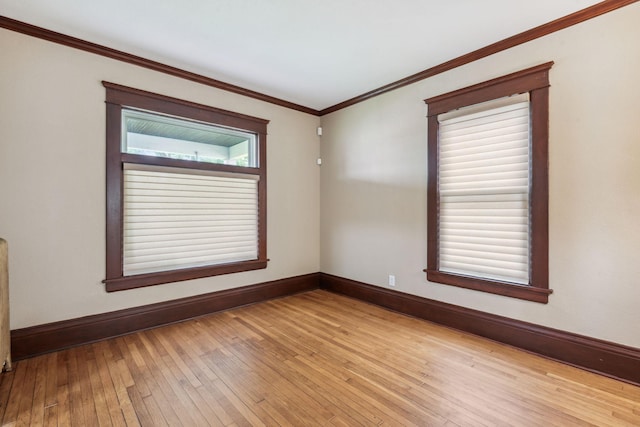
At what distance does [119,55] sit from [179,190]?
4.58 feet

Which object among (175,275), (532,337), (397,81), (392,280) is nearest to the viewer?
(532,337)

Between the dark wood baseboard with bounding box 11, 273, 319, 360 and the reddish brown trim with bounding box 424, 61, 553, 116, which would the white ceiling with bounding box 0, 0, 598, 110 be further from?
the dark wood baseboard with bounding box 11, 273, 319, 360

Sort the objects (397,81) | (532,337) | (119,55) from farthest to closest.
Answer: (397,81), (119,55), (532,337)

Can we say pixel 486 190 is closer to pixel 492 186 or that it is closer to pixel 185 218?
pixel 492 186

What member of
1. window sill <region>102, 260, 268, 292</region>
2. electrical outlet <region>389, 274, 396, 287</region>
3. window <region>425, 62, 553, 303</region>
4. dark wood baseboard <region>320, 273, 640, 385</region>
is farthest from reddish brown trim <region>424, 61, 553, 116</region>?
window sill <region>102, 260, 268, 292</region>

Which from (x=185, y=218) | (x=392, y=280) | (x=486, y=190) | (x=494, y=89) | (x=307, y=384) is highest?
(x=494, y=89)

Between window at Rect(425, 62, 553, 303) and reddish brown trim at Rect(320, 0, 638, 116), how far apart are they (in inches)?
11.0

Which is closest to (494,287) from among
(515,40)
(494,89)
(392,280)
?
(392,280)

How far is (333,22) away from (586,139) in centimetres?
221

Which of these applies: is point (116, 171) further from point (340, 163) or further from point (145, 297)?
point (340, 163)

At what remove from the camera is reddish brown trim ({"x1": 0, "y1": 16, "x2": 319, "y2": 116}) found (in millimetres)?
2410

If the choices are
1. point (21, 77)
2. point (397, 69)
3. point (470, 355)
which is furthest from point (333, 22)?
point (470, 355)

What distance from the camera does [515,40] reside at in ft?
8.46

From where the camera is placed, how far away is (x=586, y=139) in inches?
89.7
